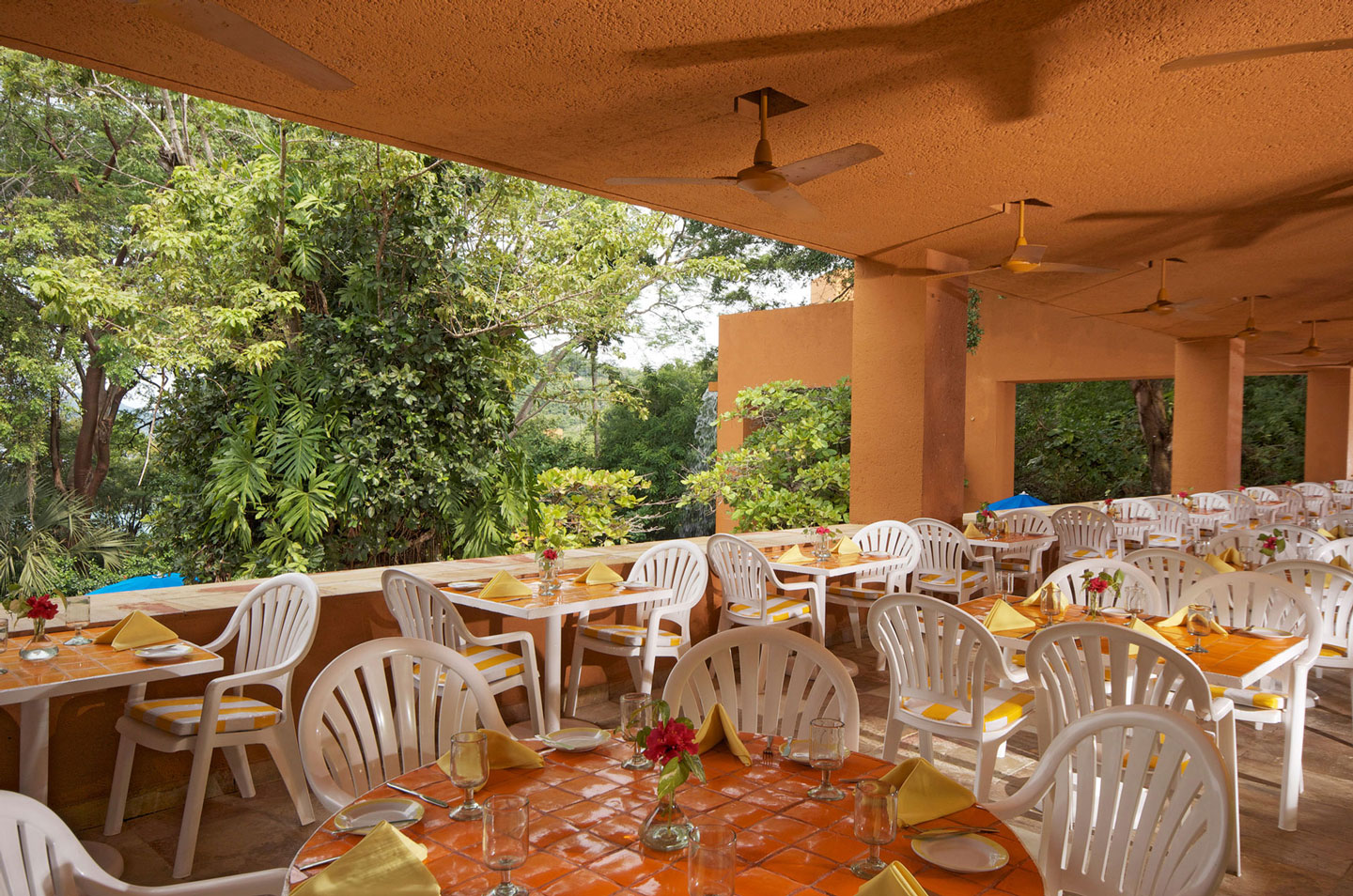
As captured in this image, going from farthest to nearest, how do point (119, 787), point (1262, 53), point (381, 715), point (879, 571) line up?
point (879, 571), point (119, 787), point (1262, 53), point (381, 715)

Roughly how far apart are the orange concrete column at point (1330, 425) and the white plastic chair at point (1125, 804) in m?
15.1

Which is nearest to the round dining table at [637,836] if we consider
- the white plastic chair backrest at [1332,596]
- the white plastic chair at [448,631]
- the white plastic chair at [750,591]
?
the white plastic chair at [448,631]

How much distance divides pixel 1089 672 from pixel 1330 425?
14700 mm

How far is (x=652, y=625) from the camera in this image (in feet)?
13.3

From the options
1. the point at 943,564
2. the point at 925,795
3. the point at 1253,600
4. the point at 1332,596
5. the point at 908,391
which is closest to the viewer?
the point at 925,795

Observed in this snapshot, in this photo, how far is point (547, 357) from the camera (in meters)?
14.0

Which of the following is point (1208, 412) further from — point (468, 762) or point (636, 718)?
point (468, 762)

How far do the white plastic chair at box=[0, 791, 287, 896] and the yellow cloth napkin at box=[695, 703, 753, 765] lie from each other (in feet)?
3.32

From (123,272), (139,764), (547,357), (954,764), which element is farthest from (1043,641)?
(547,357)

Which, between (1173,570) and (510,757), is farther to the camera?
(1173,570)

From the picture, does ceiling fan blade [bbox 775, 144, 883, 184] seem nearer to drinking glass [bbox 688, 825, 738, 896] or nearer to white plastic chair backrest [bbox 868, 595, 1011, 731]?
white plastic chair backrest [bbox 868, 595, 1011, 731]

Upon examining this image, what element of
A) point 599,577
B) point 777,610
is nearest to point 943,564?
point 777,610

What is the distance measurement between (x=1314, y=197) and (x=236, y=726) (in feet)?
18.1

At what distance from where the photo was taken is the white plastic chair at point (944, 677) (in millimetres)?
2836
